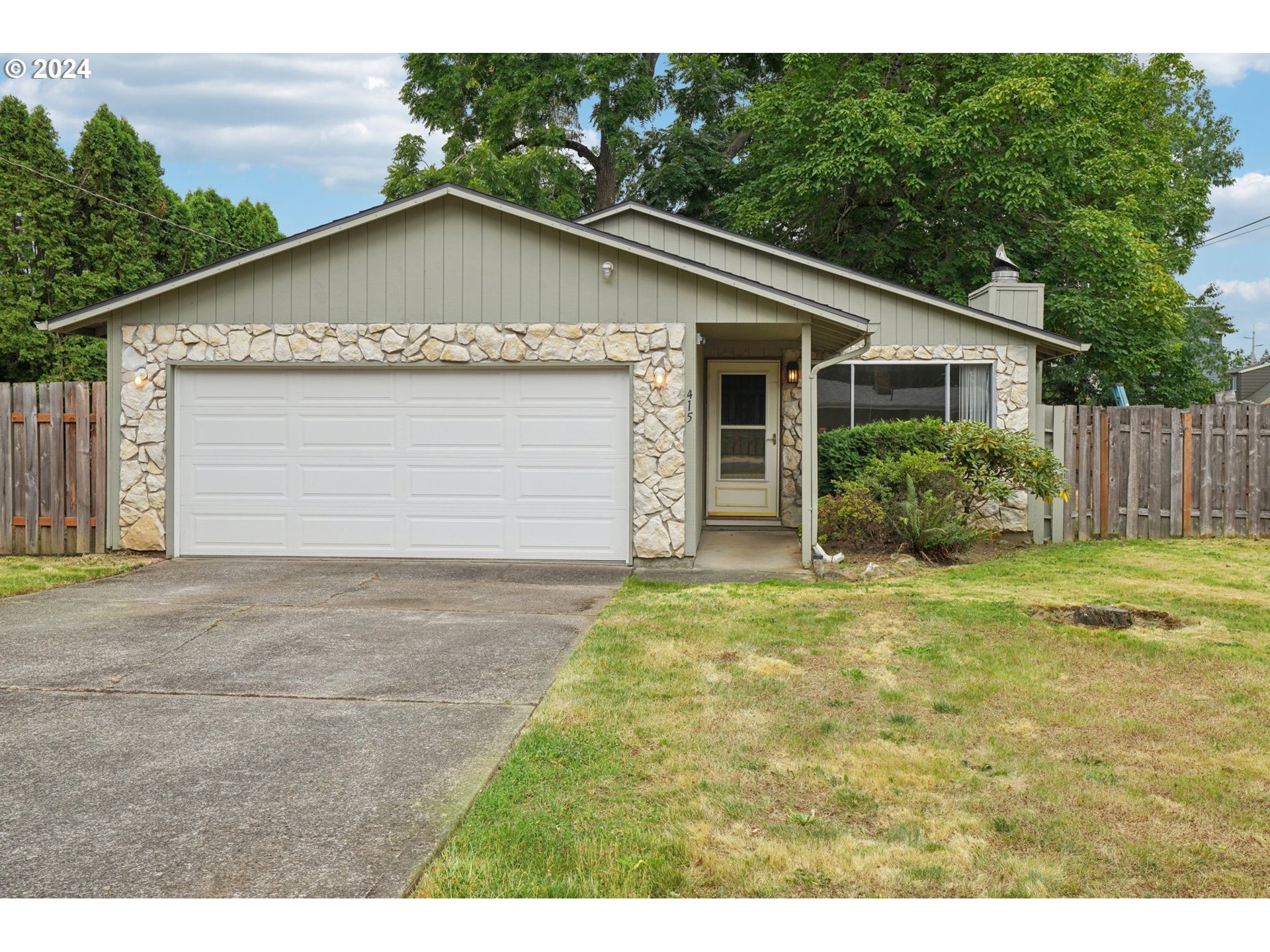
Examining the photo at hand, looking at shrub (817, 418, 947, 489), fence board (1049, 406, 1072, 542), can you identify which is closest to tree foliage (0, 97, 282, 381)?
shrub (817, 418, 947, 489)

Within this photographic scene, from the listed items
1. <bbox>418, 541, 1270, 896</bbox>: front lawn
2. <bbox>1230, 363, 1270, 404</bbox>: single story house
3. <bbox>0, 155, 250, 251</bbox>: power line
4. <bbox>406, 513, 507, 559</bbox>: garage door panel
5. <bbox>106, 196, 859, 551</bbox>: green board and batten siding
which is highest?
<bbox>0, 155, 250, 251</bbox>: power line

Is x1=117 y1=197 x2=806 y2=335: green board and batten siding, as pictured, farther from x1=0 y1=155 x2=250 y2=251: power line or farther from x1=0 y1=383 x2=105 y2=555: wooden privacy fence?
x1=0 y1=155 x2=250 y2=251: power line

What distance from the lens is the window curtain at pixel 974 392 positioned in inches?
508

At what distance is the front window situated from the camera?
Result: 42.5 ft

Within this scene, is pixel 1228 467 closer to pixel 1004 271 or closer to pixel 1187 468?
pixel 1187 468

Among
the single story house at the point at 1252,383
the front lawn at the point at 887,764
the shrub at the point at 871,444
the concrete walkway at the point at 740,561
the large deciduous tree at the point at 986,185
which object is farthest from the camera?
the single story house at the point at 1252,383

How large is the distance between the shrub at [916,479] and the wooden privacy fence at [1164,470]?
2.04 m

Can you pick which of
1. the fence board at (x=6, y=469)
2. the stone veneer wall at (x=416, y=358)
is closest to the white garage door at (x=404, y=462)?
the stone veneer wall at (x=416, y=358)

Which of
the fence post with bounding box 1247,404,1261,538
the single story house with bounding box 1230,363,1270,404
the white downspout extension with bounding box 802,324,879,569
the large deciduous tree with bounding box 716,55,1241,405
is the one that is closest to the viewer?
the white downspout extension with bounding box 802,324,879,569

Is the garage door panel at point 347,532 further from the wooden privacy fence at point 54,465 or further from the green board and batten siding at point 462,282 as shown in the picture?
the wooden privacy fence at point 54,465

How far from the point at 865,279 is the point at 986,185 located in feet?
25.8

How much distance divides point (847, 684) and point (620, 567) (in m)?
5.03

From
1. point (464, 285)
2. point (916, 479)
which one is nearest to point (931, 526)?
point (916, 479)

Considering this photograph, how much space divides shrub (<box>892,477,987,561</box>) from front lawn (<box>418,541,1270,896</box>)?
3.24 metres
